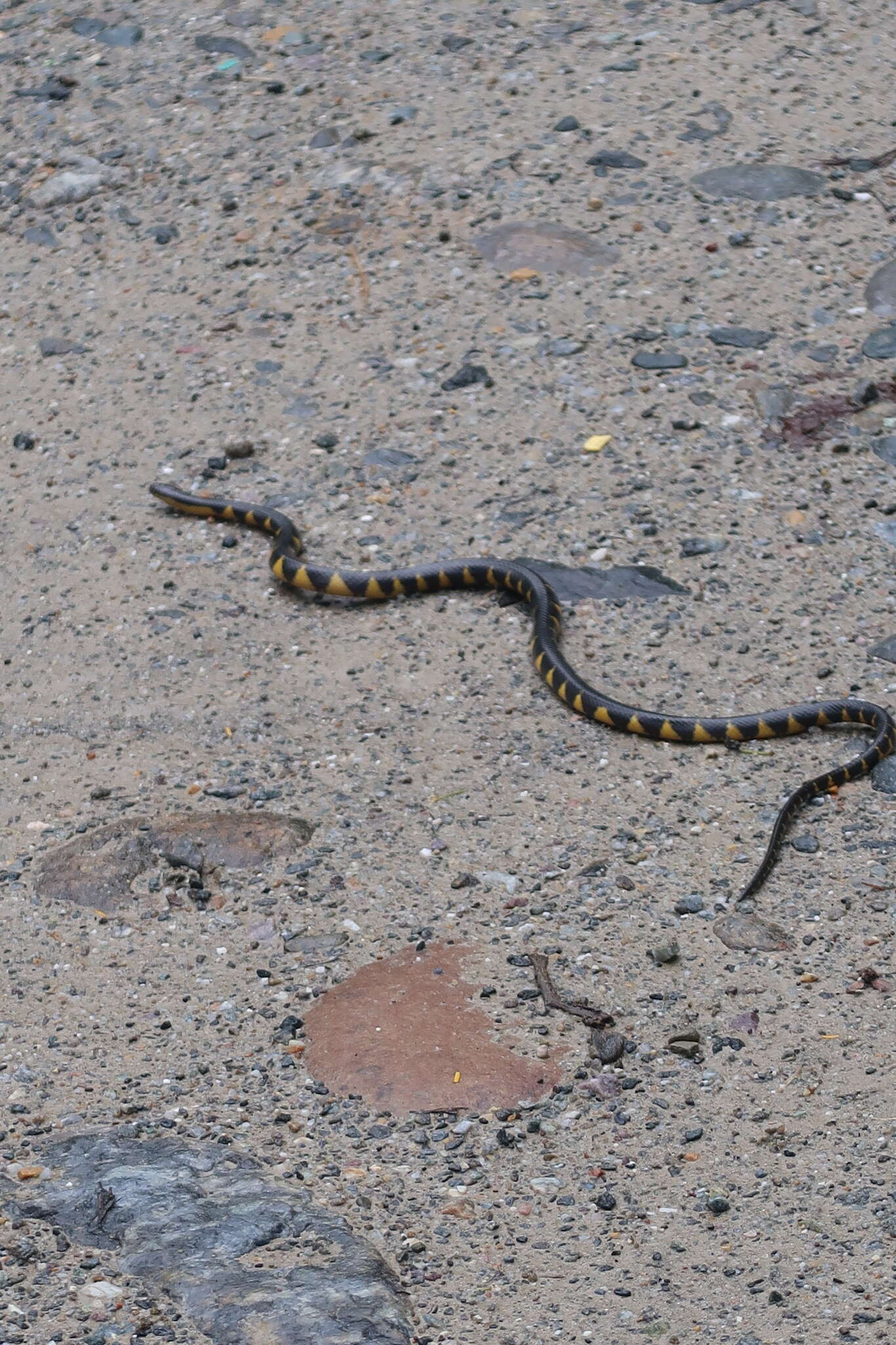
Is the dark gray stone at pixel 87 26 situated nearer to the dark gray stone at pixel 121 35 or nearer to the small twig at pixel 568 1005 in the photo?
the dark gray stone at pixel 121 35

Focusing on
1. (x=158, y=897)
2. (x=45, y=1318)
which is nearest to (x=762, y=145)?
(x=158, y=897)

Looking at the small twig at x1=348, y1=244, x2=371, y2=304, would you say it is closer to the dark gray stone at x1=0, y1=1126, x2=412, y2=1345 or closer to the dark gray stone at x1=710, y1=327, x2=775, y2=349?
the dark gray stone at x1=710, y1=327, x2=775, y2=349

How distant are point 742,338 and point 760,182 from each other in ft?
4.88

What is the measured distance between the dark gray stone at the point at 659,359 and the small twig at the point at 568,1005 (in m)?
4.18

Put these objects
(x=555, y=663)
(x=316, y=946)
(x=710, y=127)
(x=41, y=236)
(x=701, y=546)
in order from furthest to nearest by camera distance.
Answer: (x=41, y=236) < (x=710, y=127) < (x=701, y=546) < (x=555, y=663) < (x=316, y=946)

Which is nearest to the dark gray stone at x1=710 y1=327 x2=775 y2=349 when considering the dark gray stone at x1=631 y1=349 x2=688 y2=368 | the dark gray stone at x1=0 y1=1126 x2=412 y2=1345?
the dark gray stone at x1=631 y1=349 x2=688 y2=368

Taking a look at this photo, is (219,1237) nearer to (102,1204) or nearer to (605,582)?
(102,1204)

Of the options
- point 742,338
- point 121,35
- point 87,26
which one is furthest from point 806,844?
point 87,26

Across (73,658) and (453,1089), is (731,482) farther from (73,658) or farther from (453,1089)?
(453,1089)

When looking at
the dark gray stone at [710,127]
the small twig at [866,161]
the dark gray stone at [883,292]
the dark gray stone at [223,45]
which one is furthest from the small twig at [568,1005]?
→ the dark gray stone at [223,45]

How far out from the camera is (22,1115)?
4543 millimetres

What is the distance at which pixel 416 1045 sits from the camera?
188 inches

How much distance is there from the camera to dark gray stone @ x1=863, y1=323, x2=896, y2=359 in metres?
8.16

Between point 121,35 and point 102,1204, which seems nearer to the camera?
point 102,1204
